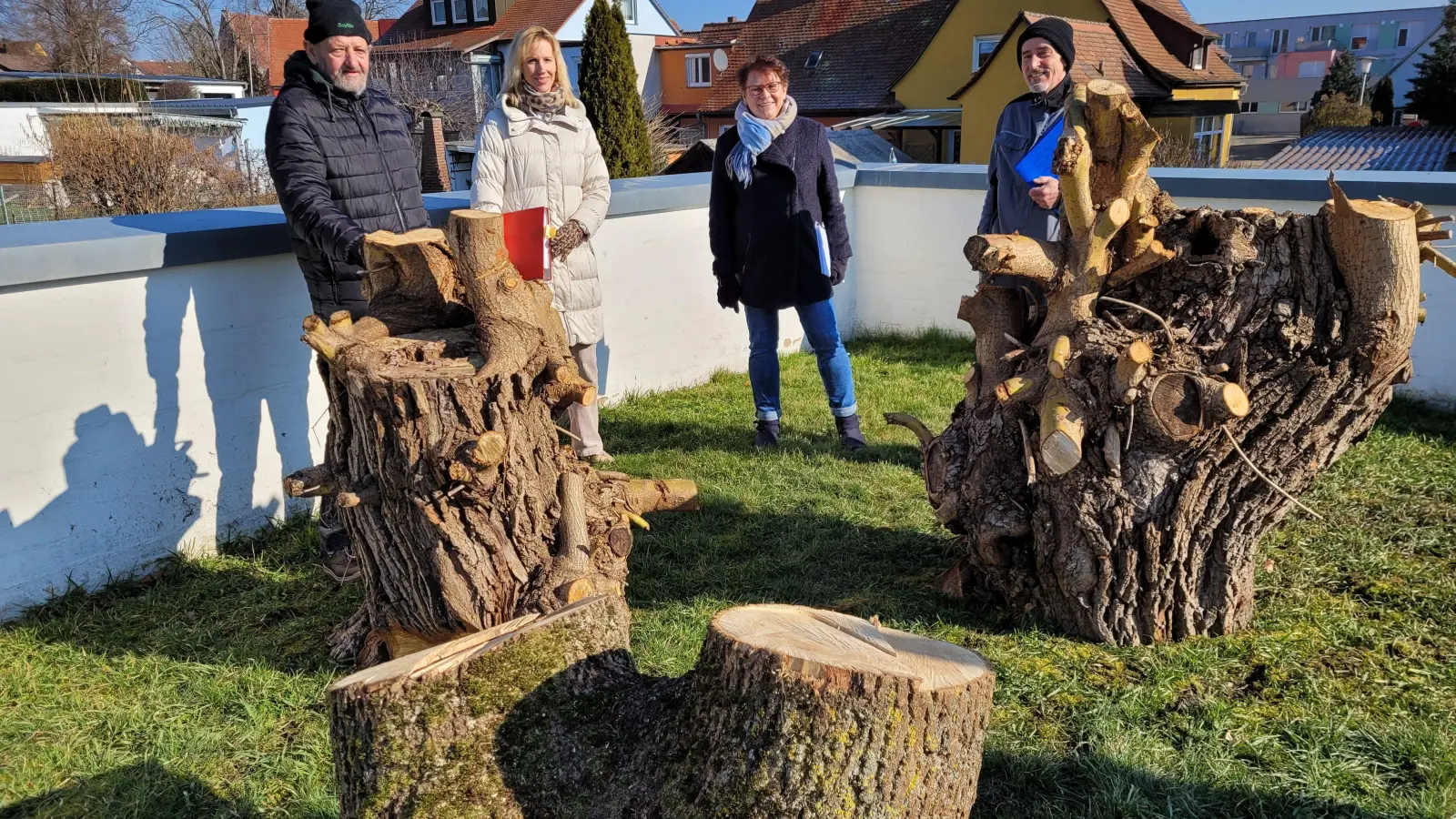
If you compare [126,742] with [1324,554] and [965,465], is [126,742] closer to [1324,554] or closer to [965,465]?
[965,465]

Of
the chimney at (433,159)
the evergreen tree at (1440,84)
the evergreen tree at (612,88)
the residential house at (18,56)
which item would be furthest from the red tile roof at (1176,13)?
the residential house at (18,56)

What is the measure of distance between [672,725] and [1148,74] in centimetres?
2765

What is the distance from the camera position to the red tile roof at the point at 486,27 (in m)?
39.5

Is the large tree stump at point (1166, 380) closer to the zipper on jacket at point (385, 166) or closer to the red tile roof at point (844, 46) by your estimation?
the zipper on jacket at point (385, 166)

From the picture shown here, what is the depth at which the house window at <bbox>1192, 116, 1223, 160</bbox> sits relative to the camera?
2769cm

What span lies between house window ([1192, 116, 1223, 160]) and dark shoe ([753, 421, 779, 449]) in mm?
25594

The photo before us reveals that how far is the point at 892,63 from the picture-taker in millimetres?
32531

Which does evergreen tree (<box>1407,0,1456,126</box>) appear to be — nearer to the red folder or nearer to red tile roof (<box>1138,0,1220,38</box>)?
red tile roof (<box>1138,0,1220,38</box>)

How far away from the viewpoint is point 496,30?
1620 inches

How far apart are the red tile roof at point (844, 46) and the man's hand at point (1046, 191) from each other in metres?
28.5

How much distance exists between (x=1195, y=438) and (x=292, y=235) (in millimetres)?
3690

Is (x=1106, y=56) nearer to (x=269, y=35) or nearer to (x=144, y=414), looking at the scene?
(x=144, y=414)

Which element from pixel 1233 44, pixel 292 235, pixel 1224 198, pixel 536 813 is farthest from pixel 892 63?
pixel 1233 44

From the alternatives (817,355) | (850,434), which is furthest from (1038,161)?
(850,434)
